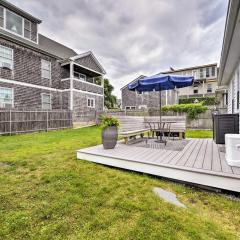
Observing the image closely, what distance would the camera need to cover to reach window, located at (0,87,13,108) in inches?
447

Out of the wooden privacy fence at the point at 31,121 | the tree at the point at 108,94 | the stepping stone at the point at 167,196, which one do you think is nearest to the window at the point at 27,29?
the wooden privacy fence at the point at 31,121

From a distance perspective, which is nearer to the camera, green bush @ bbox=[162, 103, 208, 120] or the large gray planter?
the large gray planter

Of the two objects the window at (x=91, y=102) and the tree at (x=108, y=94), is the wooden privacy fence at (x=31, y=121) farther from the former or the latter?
the tree at (x=108, y=94)

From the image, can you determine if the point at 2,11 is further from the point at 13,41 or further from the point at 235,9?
the point at 235,9

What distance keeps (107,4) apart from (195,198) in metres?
10.1

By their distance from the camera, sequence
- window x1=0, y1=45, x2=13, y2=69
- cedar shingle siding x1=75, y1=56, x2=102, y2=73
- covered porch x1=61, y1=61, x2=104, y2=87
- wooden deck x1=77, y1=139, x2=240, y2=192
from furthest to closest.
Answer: cedar shingle siding x1=75, y1=56, x2=102, y2=73 → covered porch x1=61, y1=61, x2=104, y2=87 → window x1=0, y1=45, x2=13, y2=69 → wooden deck x1=77, y1=139, x2=240, y2=192

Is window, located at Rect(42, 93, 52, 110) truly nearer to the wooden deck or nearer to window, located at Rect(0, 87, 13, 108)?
window, located at Rect(0, 87, 13, 108)

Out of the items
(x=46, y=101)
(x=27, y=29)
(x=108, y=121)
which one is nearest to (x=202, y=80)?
(x=46, y=101)

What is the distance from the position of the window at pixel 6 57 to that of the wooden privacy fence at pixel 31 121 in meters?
3.72

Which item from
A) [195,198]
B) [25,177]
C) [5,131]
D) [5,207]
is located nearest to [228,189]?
[195,198]

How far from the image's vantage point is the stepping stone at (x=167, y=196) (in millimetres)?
2384

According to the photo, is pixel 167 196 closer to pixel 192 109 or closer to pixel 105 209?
pixel 105 209

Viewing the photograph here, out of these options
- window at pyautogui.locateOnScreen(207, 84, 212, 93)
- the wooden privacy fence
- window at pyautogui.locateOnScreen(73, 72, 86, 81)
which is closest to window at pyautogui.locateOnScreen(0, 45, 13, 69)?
the wooden privacy fence

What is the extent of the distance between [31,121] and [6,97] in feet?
8.53
